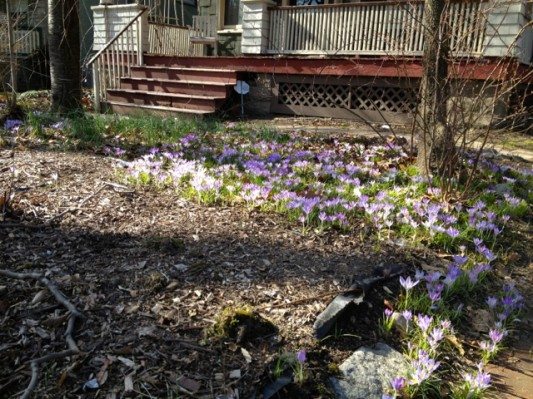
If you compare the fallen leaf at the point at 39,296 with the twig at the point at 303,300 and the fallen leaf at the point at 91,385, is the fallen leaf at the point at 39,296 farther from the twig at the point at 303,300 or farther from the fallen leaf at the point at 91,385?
the twig at the point at 303,300

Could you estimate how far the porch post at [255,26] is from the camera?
38.3 ft

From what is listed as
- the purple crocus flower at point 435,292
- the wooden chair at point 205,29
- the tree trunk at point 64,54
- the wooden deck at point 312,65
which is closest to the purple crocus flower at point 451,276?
the purple crocus flower at point 435,292

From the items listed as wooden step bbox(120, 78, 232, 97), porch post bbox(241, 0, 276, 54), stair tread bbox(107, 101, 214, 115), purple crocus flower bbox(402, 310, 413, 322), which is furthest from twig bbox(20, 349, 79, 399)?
porch post bbox(241, 0, 276, 54)

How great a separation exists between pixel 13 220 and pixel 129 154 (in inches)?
90.9

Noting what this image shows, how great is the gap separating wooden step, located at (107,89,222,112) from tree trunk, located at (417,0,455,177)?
6.23m

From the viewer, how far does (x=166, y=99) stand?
11.4 metres

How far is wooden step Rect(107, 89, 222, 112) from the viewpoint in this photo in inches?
412

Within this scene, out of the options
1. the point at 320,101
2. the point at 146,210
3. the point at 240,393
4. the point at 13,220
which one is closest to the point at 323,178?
the point at 146,210

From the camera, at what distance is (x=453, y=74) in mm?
4176

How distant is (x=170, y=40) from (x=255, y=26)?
10.5 feet

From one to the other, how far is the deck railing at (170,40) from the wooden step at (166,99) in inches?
67.7

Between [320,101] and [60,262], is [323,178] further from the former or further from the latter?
[320,101]

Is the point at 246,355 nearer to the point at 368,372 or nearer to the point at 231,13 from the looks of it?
the point at 368,372

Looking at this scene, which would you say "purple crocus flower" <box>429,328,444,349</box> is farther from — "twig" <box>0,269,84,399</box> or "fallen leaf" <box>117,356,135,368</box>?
"twig" <box>0,269,84,399</box>
